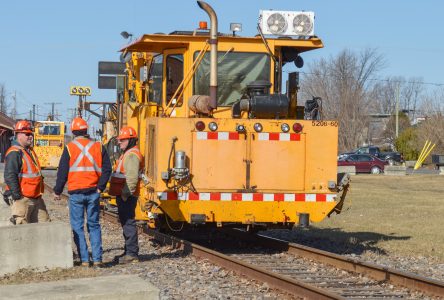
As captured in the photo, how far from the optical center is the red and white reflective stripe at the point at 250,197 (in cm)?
1216

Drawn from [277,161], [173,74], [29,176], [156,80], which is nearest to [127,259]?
[29,176]

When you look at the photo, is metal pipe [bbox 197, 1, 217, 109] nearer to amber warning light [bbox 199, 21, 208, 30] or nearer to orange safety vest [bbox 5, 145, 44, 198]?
amber warning light [bbox 199, 21, 208, 30]

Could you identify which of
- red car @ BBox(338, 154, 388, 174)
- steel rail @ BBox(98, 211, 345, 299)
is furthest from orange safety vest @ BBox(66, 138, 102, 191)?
red car @ BBox(338, 154, 388, 174)

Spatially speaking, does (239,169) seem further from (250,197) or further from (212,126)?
(212,126)

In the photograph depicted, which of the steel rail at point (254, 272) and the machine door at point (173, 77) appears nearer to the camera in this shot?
the steel rail at point (254, 272)

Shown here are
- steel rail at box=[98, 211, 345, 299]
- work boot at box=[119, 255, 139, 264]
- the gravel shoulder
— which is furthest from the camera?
the gravel shoulder

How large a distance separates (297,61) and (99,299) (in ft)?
26.9

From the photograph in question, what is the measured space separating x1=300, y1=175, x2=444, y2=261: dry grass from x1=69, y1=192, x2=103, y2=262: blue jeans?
4.90 meters

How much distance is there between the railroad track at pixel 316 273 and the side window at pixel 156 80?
2284 millimetres

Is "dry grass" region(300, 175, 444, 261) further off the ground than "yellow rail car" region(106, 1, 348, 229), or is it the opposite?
"yellow rail car" region(106, 1, 348, 229)

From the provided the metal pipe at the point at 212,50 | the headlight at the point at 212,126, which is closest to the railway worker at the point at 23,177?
the headlight at the point at 212,126

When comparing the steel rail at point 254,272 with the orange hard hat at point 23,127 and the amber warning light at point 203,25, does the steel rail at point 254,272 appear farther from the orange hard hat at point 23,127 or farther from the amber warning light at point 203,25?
the amber warning light at point 203,25

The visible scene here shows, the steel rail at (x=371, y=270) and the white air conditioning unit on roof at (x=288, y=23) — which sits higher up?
the white air conditioning unit on roof at (x=288, y=23)

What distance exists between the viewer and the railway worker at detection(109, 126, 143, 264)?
38.5 ft
